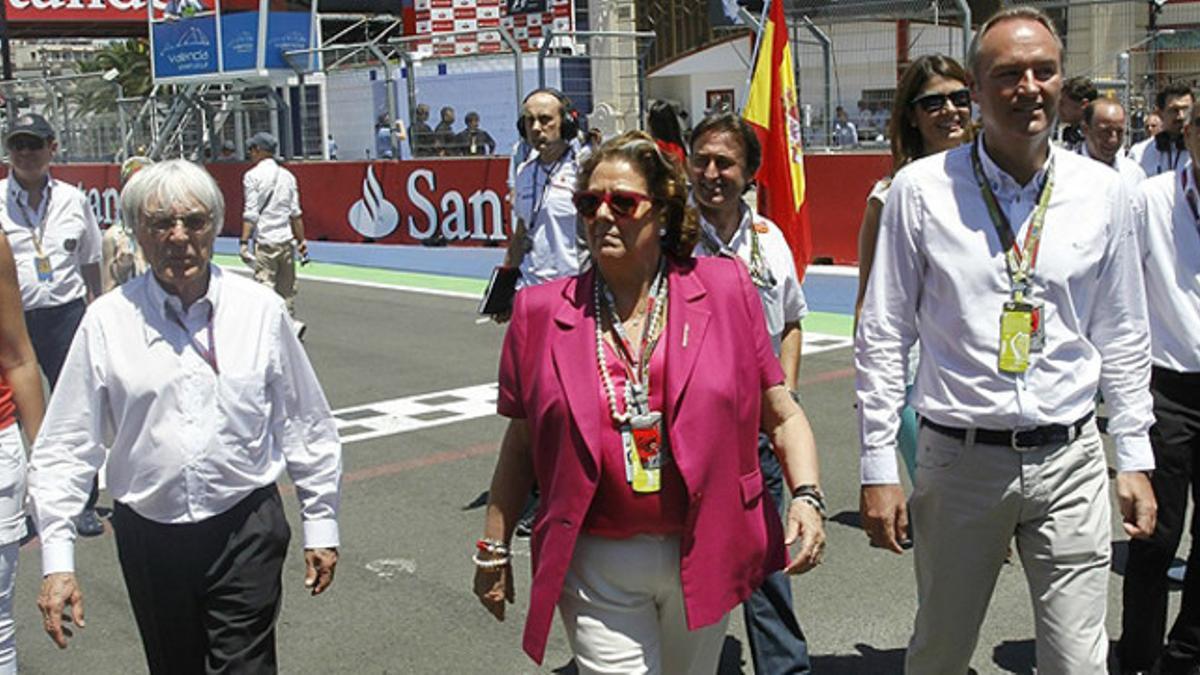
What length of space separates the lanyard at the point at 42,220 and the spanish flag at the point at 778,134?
3588mm

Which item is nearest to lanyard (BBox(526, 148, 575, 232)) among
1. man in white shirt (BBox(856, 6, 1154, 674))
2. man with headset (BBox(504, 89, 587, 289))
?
man with headset (BBox(504, 89, 587, 289))

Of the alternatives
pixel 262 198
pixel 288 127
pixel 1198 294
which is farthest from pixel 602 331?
pixel 288 127

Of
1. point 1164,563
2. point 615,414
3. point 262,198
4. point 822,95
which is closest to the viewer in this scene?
point 615,414

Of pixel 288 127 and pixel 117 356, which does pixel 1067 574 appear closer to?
pixel 117 356

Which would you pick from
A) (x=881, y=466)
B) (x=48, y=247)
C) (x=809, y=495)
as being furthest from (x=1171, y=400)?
(x=48, y=247)

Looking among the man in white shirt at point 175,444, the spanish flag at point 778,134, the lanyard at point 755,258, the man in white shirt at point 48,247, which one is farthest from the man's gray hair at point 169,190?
the man in white shirt at point 48,247

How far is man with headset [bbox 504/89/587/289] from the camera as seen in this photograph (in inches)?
274

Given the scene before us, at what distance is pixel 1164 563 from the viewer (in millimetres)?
4434

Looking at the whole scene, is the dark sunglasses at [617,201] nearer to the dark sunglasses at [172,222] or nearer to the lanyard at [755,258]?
the dark sunglasses at [172,222]

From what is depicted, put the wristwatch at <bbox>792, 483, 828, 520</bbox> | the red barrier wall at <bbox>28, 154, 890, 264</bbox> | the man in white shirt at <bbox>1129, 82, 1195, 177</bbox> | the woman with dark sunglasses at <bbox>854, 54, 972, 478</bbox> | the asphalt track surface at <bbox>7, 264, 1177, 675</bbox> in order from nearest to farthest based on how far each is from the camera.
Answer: the wristwatch at <bbox>792, 483, 828, 520</bbox>, the woman with dark sunglasses at <bbox>854, 54, 972, 478</bbox>, the asphalt track surface at <bbox>7, 264, 1177, 675</bbox>, the man in white shirt at <bbox>1129, 82, 1195, 177</bbox>, the red barrier wall at <bbox>28, 154, 890, 264</bbox>

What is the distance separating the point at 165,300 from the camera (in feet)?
11.5

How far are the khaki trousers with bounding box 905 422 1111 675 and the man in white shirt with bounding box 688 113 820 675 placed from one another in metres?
0.88

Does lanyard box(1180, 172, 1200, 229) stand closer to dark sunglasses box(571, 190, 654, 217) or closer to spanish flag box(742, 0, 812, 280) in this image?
spanish flag box(742, 0, 812, 280)

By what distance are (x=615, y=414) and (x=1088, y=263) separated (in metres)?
1.21
